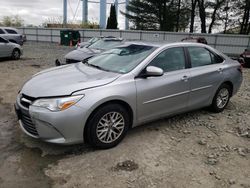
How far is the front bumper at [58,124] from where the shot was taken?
306cm

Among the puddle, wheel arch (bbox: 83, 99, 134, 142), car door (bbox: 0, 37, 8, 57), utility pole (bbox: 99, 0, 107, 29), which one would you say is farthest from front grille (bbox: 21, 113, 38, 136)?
utility pole (bbox: 99, 0, 107, 29)

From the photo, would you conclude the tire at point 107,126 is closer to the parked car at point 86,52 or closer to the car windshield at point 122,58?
the car windshield at point 122,58

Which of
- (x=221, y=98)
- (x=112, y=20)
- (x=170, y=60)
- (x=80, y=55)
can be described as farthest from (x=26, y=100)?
(x=112, y=20)

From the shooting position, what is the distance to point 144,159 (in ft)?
10.9

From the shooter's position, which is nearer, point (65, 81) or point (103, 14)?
point (65, 81)

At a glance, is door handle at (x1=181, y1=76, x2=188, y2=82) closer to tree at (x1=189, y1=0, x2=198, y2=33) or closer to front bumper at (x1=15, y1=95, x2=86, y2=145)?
front bumper at (x1=15, y1=95, x2=86, y2=145)

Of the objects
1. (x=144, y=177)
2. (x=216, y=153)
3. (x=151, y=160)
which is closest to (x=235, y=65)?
(x=216, y=153)

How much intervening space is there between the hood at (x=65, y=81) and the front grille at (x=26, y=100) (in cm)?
4

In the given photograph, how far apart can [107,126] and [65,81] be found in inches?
33.4

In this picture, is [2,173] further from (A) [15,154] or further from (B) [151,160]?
(B) [151,160]

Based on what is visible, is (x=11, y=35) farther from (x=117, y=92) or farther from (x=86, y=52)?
(x=117, y=92)

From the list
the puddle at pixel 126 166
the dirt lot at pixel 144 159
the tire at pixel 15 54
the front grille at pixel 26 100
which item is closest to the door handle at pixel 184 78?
the dirt lot at pixel 144 159

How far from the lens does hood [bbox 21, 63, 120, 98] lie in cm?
323

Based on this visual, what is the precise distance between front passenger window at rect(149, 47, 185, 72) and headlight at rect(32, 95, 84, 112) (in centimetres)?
136
